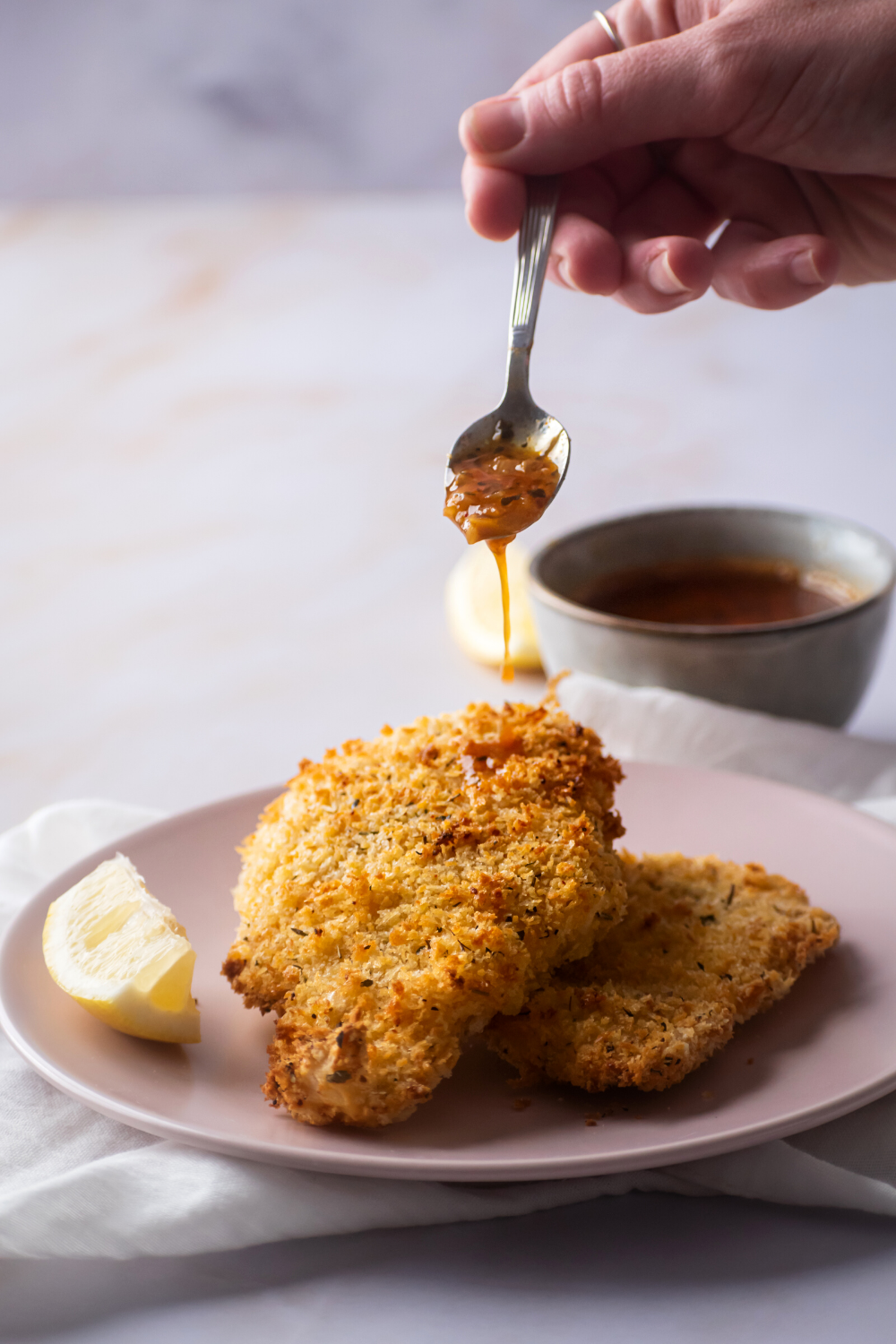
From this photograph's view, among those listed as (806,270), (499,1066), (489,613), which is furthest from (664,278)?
(499,1066)

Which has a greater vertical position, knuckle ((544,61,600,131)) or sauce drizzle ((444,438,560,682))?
knuckle ((544,61,600,131))

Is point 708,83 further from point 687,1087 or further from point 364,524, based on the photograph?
point 364,524

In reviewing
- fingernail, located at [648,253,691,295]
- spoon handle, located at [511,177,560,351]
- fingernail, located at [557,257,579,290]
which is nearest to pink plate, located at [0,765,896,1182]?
spoon handle, located at [511,177,560,351]

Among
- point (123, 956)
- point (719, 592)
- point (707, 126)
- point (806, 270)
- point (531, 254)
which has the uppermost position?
point (707, 126)

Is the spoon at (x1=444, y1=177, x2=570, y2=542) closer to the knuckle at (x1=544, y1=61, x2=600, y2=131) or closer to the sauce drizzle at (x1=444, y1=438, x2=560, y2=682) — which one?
the sauce drizzle at (x1=444, y1=438, x2=560, y2=682)

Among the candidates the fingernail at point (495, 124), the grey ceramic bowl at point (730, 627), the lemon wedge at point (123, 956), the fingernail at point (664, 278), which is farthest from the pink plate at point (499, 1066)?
the fingernail at point (495, 124)

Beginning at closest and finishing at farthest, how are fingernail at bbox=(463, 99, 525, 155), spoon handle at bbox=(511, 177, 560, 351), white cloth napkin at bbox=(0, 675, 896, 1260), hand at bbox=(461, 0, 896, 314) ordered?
1. white cloth napkin at bbox=(0, 675, 896, 1260)
2. spoon handle at bbox=(511, 177, 560, 351)
3. hand at bbox=(461, 0, 896, 314)
4. fingernail at bbox=(463, 99, 525, 155)

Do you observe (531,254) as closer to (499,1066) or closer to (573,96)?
(573,96)
